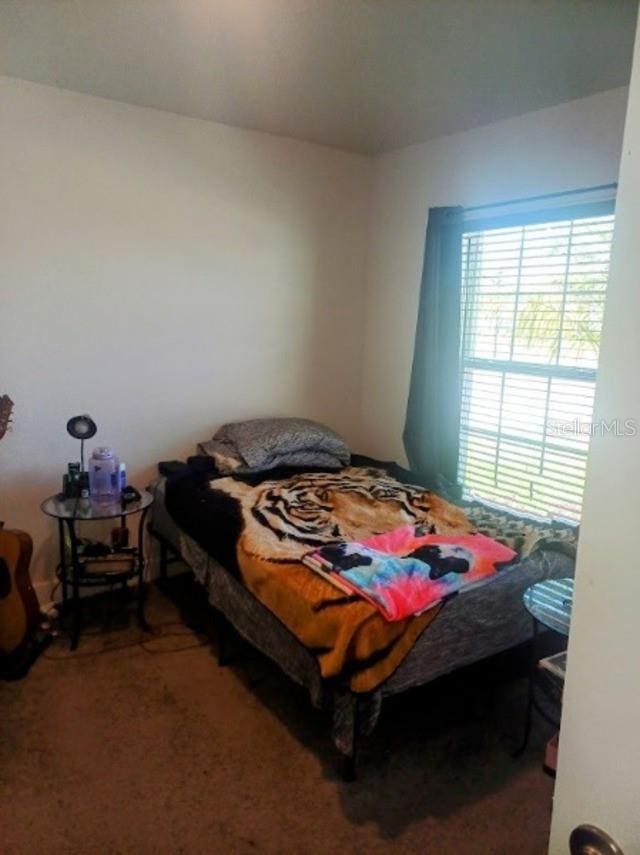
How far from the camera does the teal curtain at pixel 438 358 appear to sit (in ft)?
9.89

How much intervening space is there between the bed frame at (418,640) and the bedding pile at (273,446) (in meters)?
0.70

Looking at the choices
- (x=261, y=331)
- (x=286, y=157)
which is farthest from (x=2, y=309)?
(x=286, y=157)

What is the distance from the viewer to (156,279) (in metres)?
2.97

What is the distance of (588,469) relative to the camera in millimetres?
585

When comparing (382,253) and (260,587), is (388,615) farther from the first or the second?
(382,253)

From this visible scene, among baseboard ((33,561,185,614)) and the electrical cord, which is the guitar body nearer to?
the electrical cord

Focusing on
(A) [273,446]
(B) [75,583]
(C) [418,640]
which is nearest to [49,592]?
(B) [75,583]

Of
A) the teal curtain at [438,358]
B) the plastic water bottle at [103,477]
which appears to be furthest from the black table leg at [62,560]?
the teal curtain at [438,358]

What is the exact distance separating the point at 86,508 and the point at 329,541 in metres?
1.12

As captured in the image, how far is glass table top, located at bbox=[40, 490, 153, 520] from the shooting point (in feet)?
8.13

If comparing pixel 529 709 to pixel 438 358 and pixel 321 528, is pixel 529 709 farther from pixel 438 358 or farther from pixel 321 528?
pixel 438 358

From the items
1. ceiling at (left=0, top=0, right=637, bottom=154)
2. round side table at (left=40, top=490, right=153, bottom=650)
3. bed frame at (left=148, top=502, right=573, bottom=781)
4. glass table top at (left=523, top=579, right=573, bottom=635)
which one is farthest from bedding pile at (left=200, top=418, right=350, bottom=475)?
ceiling at (left=0, top=0, right=637, bottom=154)

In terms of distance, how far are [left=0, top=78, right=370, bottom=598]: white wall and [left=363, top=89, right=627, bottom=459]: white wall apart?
181 millimetres

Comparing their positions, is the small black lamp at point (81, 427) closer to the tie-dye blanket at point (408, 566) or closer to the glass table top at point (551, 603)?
the tie-dye blanket at point (408, 566)
